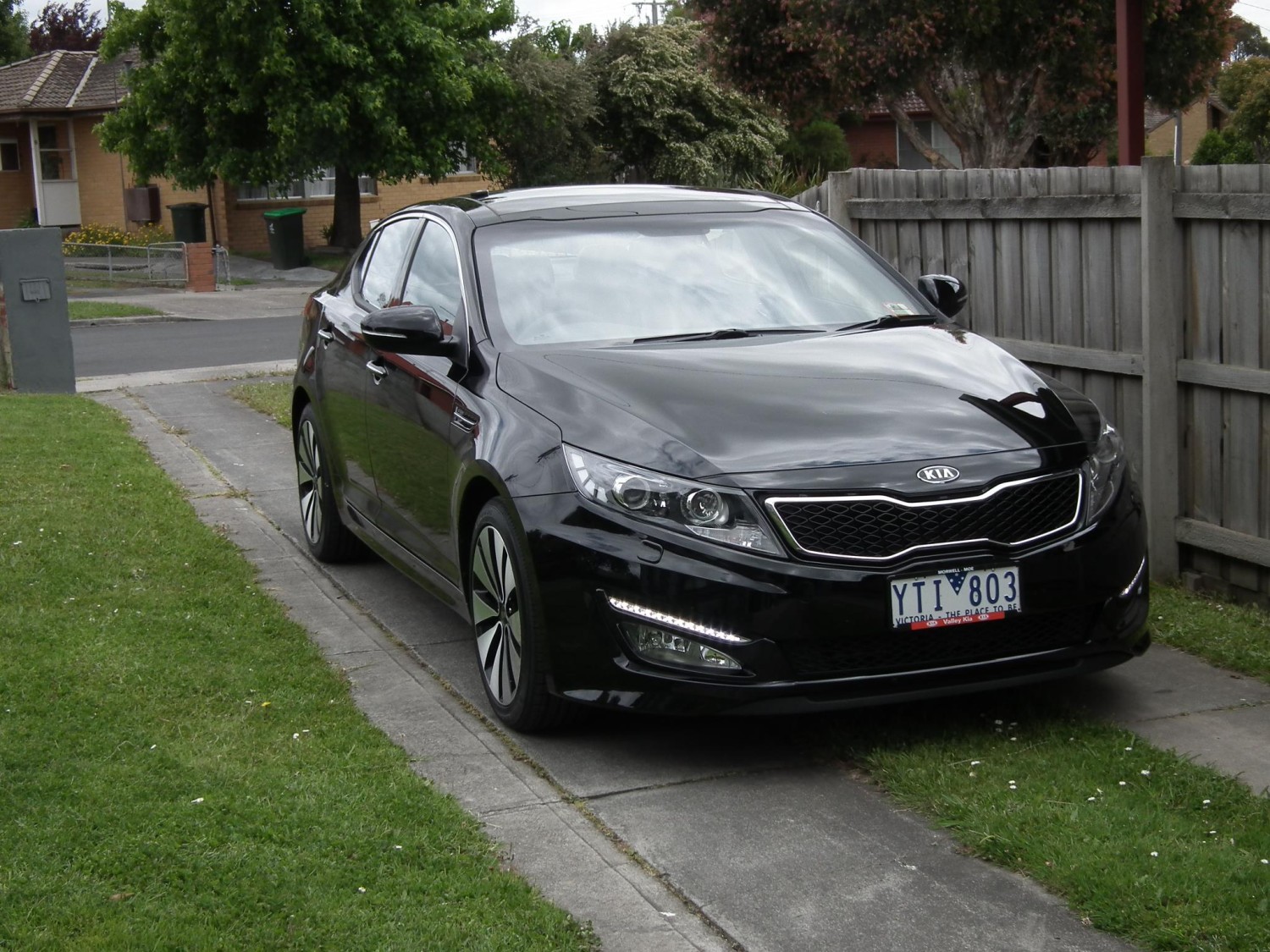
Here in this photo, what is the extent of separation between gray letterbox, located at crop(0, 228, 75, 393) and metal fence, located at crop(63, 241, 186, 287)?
646 inches

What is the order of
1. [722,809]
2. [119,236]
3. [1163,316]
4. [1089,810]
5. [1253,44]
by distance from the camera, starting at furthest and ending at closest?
[1253,44] → [119,236] → [1163,316] → [722,809] → [1089,810]

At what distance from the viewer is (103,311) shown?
80.8ft

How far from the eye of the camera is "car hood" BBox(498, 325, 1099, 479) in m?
4.68

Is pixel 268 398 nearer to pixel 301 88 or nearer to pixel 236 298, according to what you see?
pixel 236 298

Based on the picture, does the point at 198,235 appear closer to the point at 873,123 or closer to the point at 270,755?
the point at 873,123

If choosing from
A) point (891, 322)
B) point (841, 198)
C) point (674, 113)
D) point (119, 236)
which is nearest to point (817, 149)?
point (674, 113)

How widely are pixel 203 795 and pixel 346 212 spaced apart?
32.9 m

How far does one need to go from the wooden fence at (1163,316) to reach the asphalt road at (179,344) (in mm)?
11228

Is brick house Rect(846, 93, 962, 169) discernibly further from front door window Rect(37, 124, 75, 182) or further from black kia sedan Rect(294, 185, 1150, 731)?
black kia sedan Rect(294, 185, 1150, 731)

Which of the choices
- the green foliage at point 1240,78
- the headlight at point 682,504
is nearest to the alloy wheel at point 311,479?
the headlight at point 682,504

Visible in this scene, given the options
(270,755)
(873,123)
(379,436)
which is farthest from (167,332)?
(873,123)

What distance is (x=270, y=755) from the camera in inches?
190

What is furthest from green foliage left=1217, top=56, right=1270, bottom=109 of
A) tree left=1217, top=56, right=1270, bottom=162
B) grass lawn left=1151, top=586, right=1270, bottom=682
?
grass lawn left=1151, top=586, right=1270, bottom=682

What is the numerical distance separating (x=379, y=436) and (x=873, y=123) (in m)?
43.8
